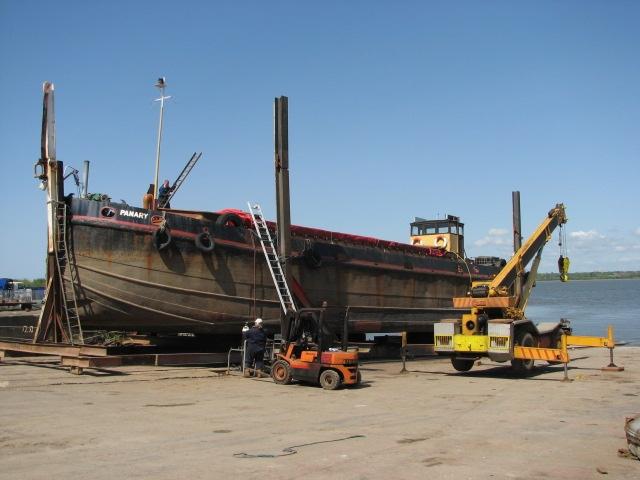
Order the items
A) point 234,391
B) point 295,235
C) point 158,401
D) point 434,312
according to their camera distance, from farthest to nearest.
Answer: point 434,312
point 295,235
point 234,391
point 158,401

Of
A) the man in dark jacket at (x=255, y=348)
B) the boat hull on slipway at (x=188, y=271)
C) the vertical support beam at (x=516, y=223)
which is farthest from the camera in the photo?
the vertical support beam at (x=516, y=223)

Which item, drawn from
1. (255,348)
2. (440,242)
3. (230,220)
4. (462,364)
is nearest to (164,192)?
(230,220)

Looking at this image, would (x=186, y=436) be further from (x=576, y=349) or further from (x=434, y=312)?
(x=576, y=349)

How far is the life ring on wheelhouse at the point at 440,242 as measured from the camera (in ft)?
81.8

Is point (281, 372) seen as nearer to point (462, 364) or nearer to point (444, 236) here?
point (462, 364)

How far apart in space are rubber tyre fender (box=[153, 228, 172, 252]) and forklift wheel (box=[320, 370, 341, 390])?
5346mm

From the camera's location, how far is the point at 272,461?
595 cm

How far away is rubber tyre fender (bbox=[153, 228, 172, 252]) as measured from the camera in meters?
14.8

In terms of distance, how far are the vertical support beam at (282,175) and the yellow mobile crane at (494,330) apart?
416 cm

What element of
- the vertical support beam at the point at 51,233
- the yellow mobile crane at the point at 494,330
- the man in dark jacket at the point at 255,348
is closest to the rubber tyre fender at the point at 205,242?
the man in dark jacket at the point at 255,348

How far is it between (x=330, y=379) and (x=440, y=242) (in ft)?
47.2

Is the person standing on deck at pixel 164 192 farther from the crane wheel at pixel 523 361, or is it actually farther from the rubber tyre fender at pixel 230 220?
the crane wheel at pixel 523 361

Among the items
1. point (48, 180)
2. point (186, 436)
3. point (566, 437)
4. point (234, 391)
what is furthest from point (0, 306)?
point (566, 437)

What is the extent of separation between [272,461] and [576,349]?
20.1 meters
